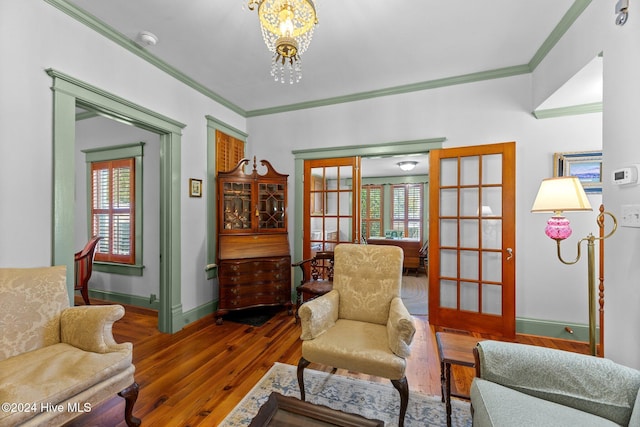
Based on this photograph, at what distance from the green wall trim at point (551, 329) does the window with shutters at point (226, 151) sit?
404 centimetres

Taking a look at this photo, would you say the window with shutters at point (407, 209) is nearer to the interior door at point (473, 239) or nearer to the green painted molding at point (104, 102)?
the interior door at point (473, 239)

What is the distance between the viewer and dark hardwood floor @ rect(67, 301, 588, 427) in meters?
1.78

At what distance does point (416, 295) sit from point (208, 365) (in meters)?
3.39

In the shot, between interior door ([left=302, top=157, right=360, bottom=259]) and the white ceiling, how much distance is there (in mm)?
1060

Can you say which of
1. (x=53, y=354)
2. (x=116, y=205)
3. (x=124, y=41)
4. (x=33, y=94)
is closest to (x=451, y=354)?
(x=53, y=354)

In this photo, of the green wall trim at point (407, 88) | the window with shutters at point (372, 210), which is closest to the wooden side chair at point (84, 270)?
the green wall trim at point (407, 88)

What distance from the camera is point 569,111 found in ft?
8.85

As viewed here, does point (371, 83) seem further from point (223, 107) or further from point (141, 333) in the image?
point (141, 333)

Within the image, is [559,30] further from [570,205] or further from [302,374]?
[302,374]

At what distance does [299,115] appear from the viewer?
3.85 m

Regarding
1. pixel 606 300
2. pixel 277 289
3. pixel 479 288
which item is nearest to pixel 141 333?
pixel 277 289

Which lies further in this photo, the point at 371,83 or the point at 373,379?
the point at 371,83

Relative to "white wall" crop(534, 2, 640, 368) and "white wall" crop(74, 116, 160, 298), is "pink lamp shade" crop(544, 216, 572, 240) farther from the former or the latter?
"white wall" crop(74, 116, 160, 298)

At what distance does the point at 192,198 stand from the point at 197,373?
6.33 ft
